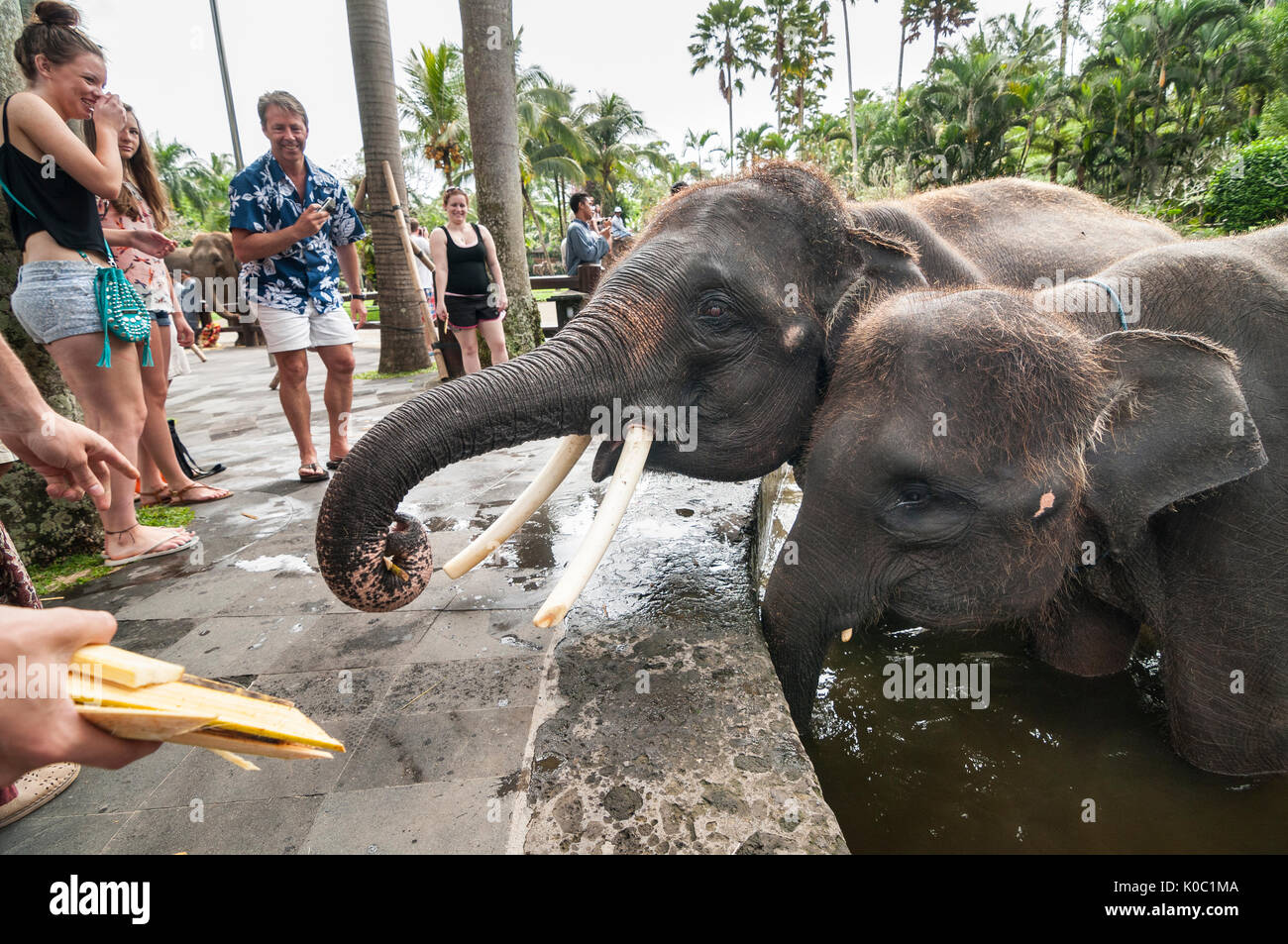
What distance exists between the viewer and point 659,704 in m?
2.02

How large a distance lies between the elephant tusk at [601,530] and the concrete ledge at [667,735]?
12.1 inches

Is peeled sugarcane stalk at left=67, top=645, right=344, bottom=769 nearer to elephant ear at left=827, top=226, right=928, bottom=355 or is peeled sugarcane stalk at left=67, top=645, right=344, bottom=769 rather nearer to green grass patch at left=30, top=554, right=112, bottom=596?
elephant ear at left=827, top=226, right=928, bottom=355

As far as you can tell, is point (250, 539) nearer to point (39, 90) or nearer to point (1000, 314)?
point (39, 90)

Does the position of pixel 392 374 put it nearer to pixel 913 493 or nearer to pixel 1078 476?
pixel 913 493

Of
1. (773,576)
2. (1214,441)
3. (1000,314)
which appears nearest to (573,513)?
(773,576)

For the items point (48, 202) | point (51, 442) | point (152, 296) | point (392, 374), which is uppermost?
point (48, 202)

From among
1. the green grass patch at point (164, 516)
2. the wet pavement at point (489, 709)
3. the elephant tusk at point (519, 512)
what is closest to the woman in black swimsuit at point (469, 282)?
the green grass patch at point (164, 516)

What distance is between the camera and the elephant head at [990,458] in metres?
1.90

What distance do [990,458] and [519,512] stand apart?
5.21ft

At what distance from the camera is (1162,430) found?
6.38 ft

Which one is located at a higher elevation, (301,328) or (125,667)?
(301,328)

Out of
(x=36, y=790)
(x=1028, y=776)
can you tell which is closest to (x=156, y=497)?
(x=36, y=790)

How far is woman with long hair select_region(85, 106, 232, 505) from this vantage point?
456 cm

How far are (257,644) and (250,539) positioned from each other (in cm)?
157
